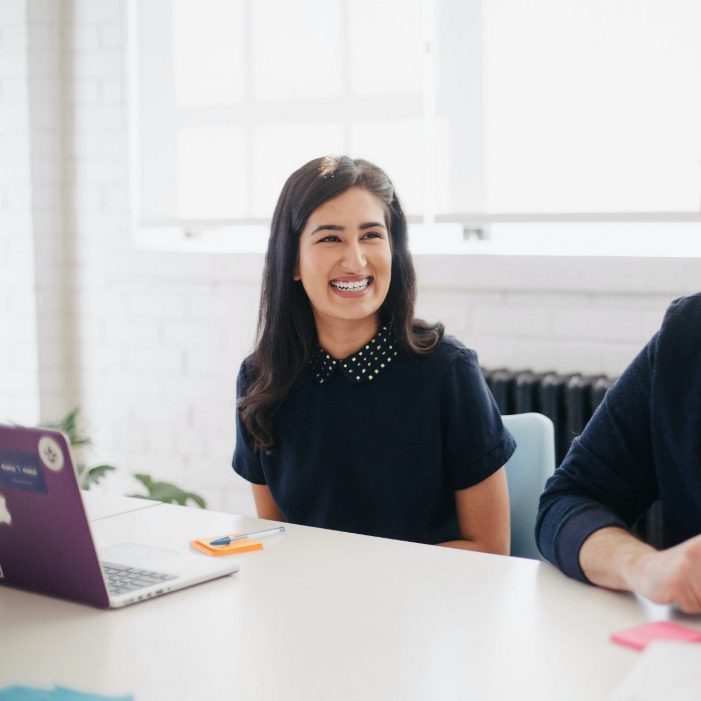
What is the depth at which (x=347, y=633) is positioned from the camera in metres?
1.30

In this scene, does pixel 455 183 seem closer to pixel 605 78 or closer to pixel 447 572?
pixel 605 78

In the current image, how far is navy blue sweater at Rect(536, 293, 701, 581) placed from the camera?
1536 mm

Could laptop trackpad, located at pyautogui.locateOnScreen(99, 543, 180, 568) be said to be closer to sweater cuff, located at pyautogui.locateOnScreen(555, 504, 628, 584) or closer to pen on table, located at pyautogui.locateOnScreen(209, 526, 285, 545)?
pen on table, located at pyautogui.locateOnScreen(209, 526, 285, 545)

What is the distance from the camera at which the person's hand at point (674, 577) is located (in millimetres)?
1266

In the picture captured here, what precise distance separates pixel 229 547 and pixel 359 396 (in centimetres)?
49

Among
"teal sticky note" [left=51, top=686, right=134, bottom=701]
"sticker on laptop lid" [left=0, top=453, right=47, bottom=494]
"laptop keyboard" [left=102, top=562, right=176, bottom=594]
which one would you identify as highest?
"sticker on laptop lid" [left=0, top=453, right=47, bottom=494]

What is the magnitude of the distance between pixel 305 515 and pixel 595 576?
Result: 0.79m

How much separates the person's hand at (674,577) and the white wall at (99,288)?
7.57 ft

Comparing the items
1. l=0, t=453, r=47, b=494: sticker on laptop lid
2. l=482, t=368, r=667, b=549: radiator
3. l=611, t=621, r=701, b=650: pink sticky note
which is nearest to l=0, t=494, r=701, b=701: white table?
l=611, t=621, r=701, b=650: pink sticky note

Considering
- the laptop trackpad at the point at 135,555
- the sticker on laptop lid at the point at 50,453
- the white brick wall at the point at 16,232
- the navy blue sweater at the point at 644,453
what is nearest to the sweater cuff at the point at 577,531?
the navy blue sweater at the point at 644,453

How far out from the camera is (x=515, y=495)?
2.03 metres

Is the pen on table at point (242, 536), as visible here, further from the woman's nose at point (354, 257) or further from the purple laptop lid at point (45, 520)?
the woman's nose at point (354, 257)

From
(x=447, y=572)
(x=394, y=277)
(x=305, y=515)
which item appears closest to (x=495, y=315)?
(x=394, y=277)

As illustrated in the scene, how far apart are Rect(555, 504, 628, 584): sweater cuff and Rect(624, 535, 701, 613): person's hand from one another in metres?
0.12
